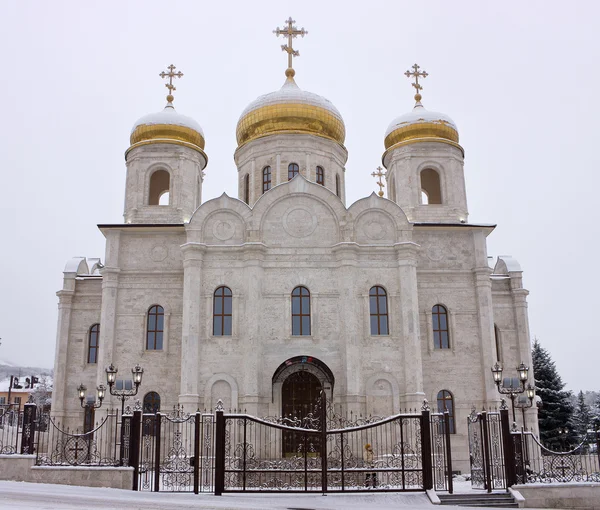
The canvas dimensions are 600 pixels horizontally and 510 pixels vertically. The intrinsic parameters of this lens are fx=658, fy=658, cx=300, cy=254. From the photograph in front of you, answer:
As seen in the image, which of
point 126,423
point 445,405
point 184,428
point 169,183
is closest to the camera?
point 126,423

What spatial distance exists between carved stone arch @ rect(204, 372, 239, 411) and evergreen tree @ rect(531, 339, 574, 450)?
53.7ft

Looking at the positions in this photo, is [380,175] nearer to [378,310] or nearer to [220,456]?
[378,310]

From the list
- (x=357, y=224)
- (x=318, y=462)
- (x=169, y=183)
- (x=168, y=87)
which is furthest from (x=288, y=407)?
(x=168, y=87)

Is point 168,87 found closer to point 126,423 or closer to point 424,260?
point 424,260

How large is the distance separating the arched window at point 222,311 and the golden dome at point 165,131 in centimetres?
712

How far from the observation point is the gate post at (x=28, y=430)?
15.6m

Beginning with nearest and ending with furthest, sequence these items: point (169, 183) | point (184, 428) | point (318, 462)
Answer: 1. point (318, 462)
2. point (184, 428)
3. point (169, 183)

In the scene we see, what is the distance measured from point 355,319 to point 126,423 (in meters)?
9.24

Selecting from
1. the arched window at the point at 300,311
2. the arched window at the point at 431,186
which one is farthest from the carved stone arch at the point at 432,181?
the arched window at the point at 300,311

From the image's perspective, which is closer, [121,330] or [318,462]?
[318,462]

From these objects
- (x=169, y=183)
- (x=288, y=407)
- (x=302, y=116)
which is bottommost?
(x=288, y=407)

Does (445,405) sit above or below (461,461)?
above

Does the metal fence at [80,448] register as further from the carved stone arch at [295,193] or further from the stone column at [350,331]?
the carved stone arch at [295,193]

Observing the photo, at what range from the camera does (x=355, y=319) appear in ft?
72.7
